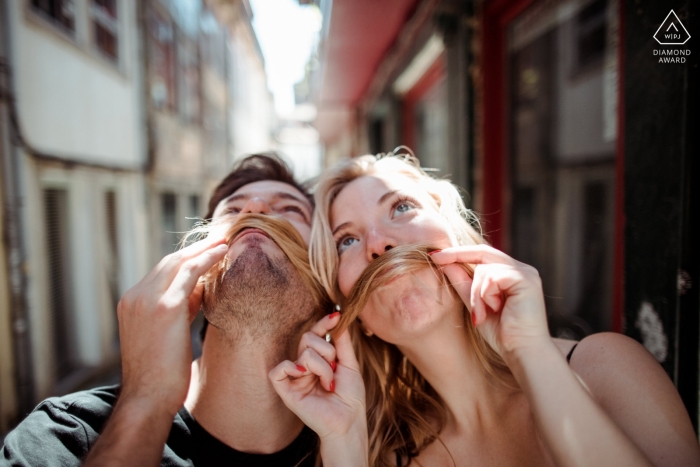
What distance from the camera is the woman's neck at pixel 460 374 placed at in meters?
1.62

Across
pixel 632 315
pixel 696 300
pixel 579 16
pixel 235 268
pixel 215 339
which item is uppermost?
pixel 579 16

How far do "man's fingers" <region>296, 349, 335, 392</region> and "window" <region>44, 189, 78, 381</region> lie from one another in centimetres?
441

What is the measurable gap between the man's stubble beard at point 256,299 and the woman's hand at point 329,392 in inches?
6.8

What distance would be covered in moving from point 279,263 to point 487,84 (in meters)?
2.32

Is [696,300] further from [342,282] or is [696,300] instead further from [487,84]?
[487,84]

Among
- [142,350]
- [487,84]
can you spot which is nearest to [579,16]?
[487,84]

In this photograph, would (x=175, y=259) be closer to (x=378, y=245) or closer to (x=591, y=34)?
(x=378, y=245)

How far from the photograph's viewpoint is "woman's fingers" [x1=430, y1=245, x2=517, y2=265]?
4.32 ft

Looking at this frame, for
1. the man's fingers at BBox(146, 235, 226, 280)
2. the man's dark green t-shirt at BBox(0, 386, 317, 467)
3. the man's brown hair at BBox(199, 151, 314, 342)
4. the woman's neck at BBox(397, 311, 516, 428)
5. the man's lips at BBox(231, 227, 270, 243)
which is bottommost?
the man's dark green t-shirt at BBox(0, 386, 317, 467)

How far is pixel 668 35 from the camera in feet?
4.67

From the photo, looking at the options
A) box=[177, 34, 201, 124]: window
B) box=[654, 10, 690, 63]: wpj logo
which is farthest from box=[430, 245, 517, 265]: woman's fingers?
box=[177, 34, 201, 124]: window

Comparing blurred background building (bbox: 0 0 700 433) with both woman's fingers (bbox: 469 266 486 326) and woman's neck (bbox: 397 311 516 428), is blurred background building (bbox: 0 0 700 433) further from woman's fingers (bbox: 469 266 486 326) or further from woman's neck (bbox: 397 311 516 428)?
woman's fingers (bbox: 469 266 486 326)

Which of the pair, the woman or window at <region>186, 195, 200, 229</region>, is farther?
window at <region>186, 195, 200, 229</region>

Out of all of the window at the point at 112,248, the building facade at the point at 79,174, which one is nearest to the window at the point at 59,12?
the building facade at the point at 79,174
